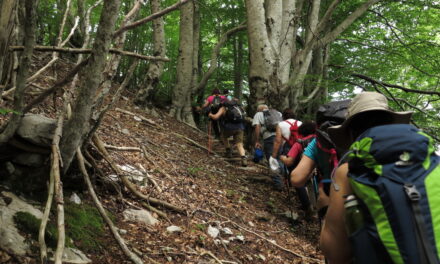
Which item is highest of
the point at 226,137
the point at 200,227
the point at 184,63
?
the point at 184,63

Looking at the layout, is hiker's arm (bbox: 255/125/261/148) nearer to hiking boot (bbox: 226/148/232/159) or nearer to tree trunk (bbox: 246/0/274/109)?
tree trunk (bbox: 246/0/274/109)

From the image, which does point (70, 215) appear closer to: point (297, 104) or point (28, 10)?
point (28, 10)

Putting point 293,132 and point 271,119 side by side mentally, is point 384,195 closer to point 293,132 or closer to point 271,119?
point 293,132

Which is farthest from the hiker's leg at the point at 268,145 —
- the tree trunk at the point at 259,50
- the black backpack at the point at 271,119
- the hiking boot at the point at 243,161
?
the tree trunk at the point at 259,50

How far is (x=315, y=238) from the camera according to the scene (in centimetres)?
623

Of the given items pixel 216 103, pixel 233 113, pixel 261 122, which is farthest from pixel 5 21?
pixel 216 103

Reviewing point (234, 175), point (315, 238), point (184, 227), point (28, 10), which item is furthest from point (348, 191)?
point (234, 175)

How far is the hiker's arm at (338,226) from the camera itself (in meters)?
1.76

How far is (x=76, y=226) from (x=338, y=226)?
102 inches

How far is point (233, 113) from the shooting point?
30.8ft

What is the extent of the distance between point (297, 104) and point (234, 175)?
3109 millimetres

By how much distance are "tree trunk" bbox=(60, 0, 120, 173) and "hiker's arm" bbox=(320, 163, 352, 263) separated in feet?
7.32

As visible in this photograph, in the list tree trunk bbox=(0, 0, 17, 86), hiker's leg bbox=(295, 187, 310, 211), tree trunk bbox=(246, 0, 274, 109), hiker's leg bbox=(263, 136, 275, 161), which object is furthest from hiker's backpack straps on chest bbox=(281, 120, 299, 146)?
tree trunk bbox=(0, 0, 17, 86)

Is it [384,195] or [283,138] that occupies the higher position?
[384,195]
